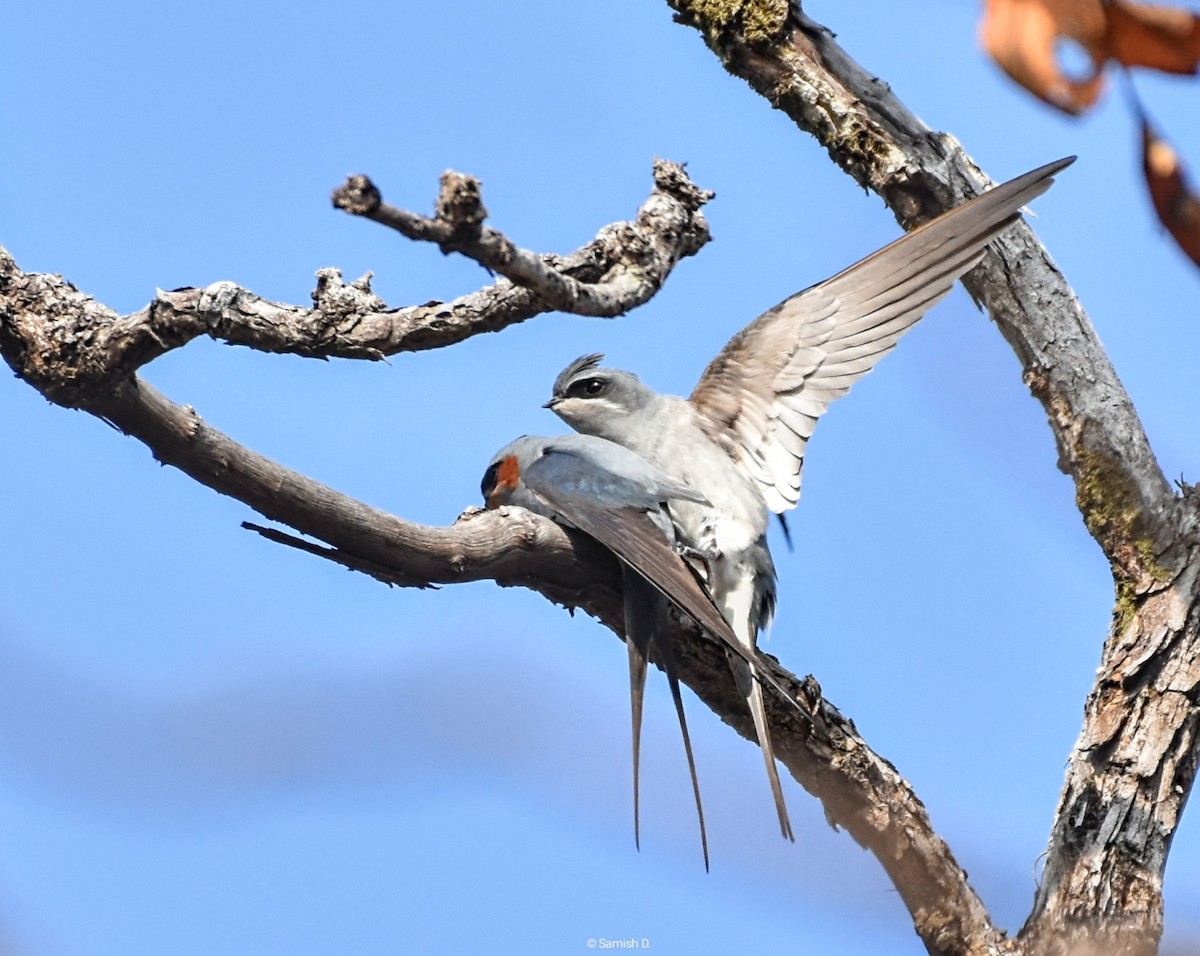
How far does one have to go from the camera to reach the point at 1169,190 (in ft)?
4.53

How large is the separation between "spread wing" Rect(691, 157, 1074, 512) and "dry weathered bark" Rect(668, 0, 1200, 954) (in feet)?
1.41

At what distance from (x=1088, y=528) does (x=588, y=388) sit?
9.06 ft

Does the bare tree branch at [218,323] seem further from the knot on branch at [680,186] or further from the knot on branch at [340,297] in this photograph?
the knot on branch at [680,186]

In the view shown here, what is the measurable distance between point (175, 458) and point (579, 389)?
344 centimetres

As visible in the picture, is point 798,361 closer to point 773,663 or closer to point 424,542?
point 773,663

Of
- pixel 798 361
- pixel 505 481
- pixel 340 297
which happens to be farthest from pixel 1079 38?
pixel 798 361

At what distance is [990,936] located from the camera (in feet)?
14.3

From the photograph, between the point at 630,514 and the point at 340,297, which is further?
the point at 630,514

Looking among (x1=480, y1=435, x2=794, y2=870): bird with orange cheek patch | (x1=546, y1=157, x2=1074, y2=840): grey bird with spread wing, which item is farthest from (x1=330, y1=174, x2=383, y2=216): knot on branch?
(x1=546, y1=157, x2=1074, y2=840): grey bird with spread wing

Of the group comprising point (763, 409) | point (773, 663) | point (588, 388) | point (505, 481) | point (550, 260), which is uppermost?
point (588, 388)

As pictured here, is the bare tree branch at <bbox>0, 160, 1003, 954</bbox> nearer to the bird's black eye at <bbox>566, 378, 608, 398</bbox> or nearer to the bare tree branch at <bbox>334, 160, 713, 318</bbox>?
the bare tree branch at <bbox>334, 160, 713, 318</bbox>

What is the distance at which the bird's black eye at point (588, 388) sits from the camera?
662cm

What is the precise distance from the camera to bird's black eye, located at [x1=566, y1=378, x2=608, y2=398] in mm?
6617

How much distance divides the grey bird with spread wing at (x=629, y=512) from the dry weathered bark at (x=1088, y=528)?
98 centimetres
